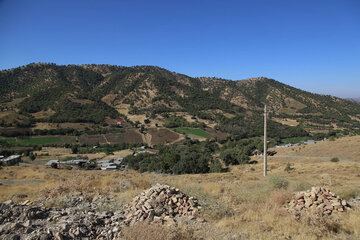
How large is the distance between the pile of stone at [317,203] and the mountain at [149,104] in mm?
94010

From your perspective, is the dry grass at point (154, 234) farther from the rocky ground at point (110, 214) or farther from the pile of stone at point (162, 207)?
the pile of stone at point (162, 207)

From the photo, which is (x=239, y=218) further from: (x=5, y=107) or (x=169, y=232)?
(x=5, y=107)

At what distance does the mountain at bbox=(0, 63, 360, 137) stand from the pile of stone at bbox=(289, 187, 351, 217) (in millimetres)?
94010

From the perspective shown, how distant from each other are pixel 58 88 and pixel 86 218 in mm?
145964

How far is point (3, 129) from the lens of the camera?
264 feet

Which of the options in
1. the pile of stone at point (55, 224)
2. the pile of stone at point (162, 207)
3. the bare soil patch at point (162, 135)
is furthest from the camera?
the bare soil patch at point (162, 135)

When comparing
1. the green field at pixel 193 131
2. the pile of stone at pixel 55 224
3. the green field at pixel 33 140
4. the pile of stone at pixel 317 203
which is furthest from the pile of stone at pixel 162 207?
the green field at pixel 193 131

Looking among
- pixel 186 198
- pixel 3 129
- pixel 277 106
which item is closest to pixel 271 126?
pixel 277 106

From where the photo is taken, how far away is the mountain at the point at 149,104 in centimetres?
10481

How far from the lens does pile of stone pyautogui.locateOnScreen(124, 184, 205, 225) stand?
21.1 ft

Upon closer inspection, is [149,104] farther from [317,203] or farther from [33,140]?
[317,203]

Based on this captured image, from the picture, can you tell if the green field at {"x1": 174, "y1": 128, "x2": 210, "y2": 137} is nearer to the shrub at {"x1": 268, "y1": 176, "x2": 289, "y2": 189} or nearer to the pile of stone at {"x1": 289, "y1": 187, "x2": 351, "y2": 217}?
the shrub at {"x1": 268, "y1": 176, "x2": 289, "y2": 189}

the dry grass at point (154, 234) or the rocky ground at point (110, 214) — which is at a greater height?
the dry grass at point (154, 234)

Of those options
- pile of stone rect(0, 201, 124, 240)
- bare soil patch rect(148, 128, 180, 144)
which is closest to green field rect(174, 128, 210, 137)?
bare soil patch rect(148, 128, 180, 144)
